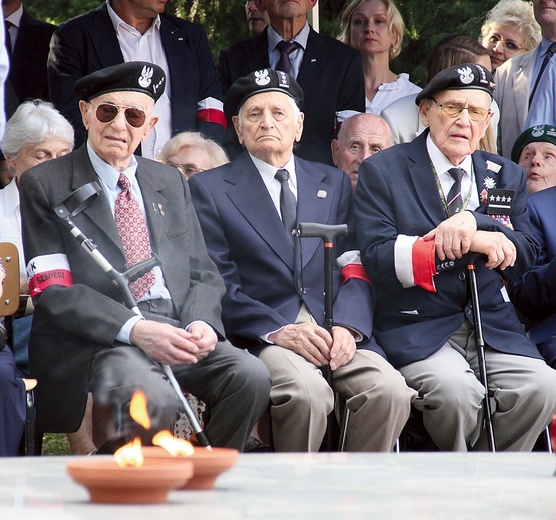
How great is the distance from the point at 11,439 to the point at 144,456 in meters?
2.62

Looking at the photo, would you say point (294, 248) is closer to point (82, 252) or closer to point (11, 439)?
point (82, 252)

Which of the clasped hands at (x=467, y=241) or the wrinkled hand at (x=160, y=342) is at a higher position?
the clasped hands at (x=467, y=241)

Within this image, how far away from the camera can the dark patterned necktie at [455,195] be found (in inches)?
199

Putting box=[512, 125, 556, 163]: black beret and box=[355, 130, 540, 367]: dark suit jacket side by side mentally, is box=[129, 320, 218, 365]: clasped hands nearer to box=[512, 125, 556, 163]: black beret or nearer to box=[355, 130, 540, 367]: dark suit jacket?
box=[355, 130, 540, 367]: dark suit jacket

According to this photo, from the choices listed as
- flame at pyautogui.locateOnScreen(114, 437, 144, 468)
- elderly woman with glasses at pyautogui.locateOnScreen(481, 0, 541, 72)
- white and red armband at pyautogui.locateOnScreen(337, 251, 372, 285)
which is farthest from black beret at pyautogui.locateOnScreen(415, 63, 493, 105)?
flame at pyautogui.locateOnScreen(114, 437, 144, 468)

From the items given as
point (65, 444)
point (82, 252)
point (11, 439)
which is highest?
point (82, 252)

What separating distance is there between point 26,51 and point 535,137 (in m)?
3.07

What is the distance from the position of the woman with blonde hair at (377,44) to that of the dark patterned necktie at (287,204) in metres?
1.88

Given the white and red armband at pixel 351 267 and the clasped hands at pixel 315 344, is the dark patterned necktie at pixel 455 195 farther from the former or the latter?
the clasped hands at pixel 315 344

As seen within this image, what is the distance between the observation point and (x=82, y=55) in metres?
6.16

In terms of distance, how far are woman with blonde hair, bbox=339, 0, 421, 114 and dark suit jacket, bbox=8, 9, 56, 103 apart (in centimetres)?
191

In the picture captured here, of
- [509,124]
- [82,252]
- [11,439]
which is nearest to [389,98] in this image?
[509,124]

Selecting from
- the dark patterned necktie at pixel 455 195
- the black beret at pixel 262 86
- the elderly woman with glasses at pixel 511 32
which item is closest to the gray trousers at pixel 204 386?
the dark patterned necktie at pixel 455 195

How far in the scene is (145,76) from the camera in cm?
484
